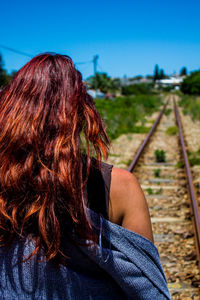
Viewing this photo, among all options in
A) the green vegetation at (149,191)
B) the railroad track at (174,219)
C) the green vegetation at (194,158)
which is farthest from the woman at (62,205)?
the green vegetation at (194,158)

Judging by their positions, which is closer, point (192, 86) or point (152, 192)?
point (152, 192)

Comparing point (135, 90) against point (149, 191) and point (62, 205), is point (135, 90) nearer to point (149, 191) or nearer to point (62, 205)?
point (149, 191)

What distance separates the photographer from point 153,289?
4.00 feet

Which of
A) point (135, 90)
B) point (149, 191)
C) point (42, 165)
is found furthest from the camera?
point (135, 90)

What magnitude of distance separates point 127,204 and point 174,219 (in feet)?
13.6

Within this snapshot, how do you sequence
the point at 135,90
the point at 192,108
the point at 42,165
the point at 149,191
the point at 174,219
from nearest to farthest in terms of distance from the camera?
the point at 42,165, the point at 174,219, the point at 149,191, the point at 192,108, the point at 135,90

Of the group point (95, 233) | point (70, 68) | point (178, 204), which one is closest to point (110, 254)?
point (95, 233)

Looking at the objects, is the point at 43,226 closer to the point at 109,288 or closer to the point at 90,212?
the point at 90,212

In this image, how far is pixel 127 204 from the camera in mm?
1210

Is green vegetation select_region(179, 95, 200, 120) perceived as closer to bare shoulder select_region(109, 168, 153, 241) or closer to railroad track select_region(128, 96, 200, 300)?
railroad track select_region(128, 96, 200, 300)

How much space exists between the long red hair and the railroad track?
264 cm

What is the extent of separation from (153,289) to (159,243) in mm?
3307

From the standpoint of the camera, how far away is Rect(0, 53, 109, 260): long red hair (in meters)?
1.11

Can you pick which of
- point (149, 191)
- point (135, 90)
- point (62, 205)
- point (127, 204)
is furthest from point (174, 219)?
point (135, 90)
